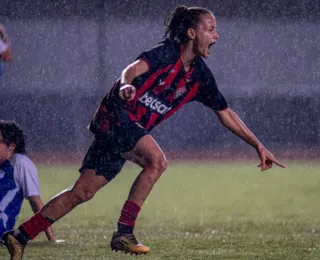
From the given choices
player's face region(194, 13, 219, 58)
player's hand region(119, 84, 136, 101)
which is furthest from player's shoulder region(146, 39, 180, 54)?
player's hand region(119, 84, 136, 101)

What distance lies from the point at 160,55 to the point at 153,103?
0.30 metres

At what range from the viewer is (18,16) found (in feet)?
74.7

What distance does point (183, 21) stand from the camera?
19.7 feet

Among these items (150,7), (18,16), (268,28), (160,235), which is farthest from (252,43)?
(160,235)

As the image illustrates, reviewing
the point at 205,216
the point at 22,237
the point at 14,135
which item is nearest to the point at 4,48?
the point at 14,135

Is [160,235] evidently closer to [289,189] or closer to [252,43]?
[289,189]

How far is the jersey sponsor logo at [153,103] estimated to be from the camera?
18.5ft

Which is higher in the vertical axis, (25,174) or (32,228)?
(25,174)

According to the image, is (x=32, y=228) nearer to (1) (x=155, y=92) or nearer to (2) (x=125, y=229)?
(2) (x=125, y=229)

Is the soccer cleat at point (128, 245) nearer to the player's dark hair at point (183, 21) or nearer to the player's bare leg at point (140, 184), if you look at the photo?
the player's bare leg at point (140, 184)

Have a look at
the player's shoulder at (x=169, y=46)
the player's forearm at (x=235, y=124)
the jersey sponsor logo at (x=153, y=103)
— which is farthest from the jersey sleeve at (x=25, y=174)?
the player's forearm at (x=235, y=124)

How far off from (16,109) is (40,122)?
0.62 m

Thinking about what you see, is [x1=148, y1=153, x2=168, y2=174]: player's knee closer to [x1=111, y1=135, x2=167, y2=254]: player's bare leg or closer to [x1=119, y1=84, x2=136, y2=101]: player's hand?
[x1=111, y1=135, x2=167, y2=254]: player's bare leg

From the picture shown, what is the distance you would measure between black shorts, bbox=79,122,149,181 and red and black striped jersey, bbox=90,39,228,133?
60mm
